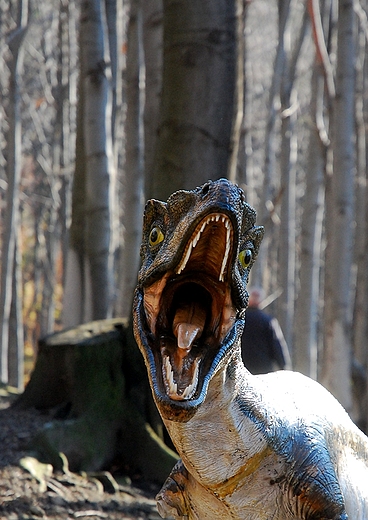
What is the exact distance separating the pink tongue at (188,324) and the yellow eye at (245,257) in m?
0.20

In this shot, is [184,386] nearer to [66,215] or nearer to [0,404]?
[0,404]

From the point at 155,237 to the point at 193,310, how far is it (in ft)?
0.88

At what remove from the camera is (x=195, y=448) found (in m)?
2.35

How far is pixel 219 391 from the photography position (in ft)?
7.60

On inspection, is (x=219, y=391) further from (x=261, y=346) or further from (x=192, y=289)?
(x=261, y=346)

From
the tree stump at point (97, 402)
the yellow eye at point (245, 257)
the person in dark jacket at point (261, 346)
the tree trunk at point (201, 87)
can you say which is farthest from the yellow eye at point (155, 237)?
the person in dark jacket at point (261, 346)

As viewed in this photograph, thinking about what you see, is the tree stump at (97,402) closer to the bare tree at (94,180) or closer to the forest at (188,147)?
the forest at (188,147)

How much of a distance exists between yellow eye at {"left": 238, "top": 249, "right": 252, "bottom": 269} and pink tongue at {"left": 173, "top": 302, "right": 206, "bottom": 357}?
200mm

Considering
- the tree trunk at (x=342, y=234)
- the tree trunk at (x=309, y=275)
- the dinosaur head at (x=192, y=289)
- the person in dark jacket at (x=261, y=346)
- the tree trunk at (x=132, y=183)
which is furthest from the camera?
the tree trunk at (x=309, y=275)

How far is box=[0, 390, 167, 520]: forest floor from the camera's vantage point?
4914 mm

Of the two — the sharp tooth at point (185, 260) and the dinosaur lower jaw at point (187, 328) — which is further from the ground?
the sharp tooth at point (185, 260)

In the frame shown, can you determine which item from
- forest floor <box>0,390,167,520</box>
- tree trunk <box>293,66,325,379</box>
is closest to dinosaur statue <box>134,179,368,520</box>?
forest floor <box>0,390,167,520</box>

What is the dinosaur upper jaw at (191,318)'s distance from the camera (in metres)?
2.09

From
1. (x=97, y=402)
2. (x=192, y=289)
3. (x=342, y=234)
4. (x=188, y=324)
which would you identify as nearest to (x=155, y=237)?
(x=192, y=289)
